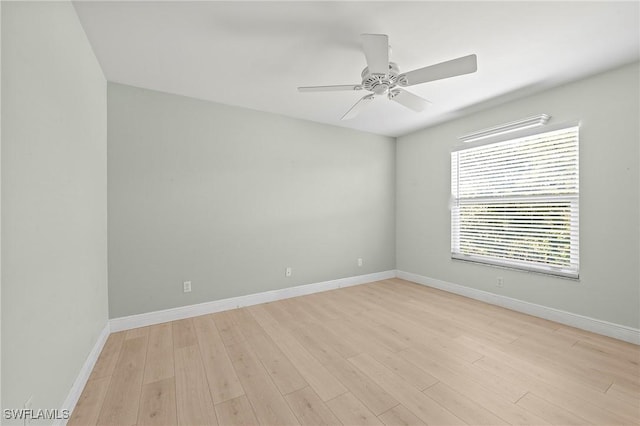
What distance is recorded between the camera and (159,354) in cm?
212

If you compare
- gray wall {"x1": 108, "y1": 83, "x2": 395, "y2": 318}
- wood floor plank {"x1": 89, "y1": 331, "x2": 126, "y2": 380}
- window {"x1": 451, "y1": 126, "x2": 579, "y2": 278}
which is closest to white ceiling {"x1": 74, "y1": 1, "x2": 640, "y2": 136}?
gray wall {"x1": 108, "y1": 83, "x2": 395, "y2": 318}

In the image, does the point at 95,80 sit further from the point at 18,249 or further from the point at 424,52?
the point at 424,52

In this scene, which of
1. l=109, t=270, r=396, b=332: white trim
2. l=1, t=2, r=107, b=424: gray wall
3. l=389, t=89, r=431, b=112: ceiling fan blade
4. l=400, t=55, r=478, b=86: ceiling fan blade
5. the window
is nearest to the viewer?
l=1, t=2, r=107, b=424: gray wall

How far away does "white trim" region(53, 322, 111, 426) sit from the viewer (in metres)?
1.45

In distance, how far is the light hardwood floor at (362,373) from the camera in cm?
149

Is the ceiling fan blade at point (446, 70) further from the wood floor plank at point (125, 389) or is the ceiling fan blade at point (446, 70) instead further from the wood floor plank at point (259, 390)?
the wood floor plank at point (125, 389)

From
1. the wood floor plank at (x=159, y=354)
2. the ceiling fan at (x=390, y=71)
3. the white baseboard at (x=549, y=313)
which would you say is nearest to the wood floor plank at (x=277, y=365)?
the wood floor plank at (x=159, y=354)

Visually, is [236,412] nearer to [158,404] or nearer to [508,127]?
[158,404]

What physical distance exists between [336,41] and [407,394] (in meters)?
2.61

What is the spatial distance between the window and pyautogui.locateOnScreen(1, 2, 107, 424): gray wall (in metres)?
4.18

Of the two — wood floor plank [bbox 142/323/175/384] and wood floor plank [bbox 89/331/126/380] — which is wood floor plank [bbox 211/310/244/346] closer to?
wood floor plank [bbox 142/323/175/384]

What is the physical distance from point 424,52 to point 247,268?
9.81 feet

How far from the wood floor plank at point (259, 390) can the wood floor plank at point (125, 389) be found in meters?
0.64

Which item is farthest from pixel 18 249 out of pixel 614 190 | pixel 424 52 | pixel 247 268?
pixel 614 190
